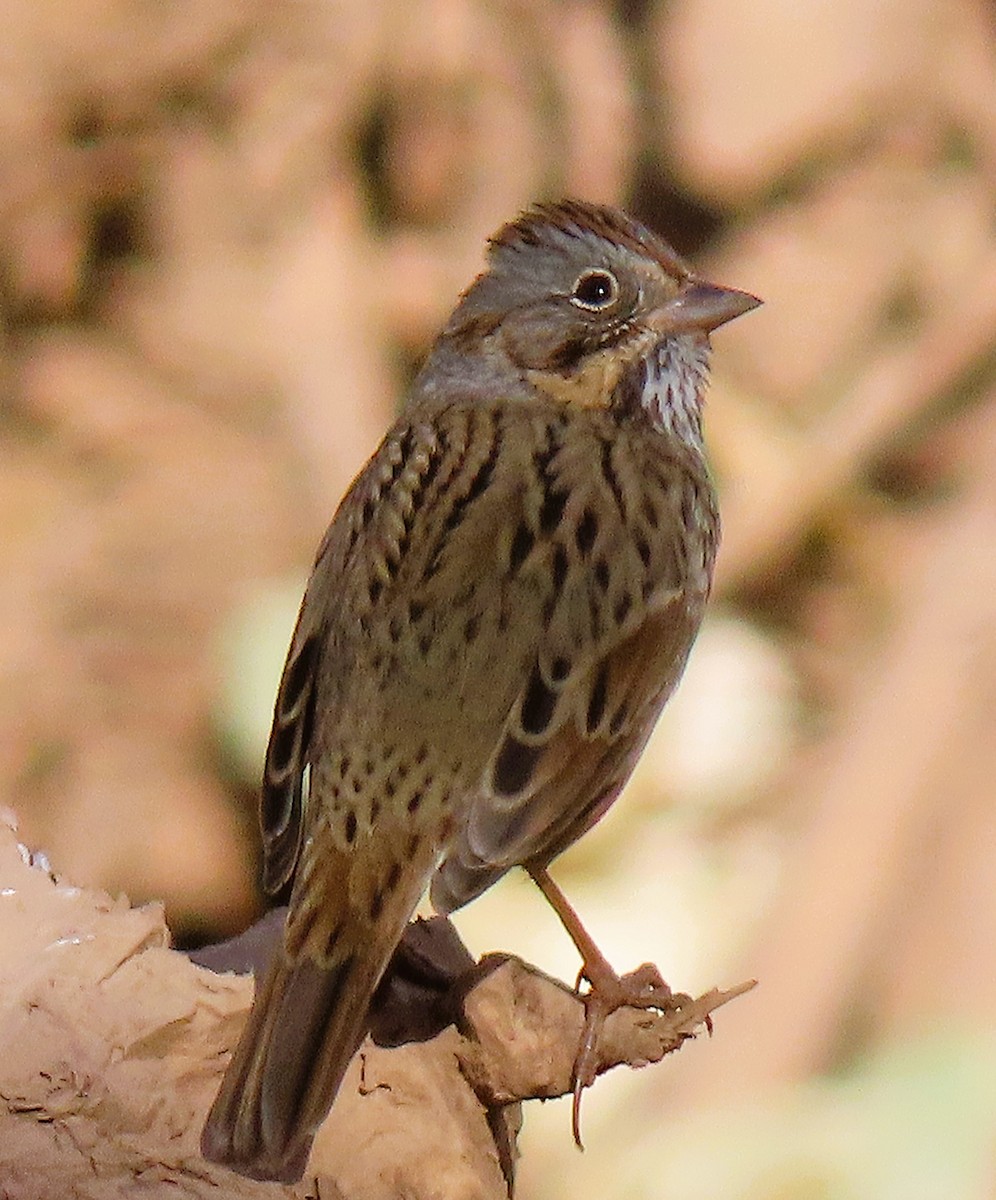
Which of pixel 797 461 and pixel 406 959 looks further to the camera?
pixel 797 461

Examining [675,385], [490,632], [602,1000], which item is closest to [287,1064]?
[602,1000]

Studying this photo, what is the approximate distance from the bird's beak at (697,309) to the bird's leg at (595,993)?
812mm

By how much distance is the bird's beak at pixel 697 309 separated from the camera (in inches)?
126

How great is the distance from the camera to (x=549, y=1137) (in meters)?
4.72

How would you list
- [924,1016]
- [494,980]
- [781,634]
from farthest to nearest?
[781,634], [924,1016], [494,980]

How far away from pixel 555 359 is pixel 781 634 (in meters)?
2.75

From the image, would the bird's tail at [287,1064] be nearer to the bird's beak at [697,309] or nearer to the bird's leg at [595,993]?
the bird's leg at [595,993]

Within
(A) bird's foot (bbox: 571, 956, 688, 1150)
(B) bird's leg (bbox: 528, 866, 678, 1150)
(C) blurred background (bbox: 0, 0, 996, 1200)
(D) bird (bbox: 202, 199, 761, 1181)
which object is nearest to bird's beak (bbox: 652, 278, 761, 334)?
(D) bird (bbox: 202, 199, 761, 1181)

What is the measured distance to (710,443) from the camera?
592 cm

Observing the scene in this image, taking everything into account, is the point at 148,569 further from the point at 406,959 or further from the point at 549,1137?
the point at 406,959

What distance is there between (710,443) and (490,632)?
10.6 ft

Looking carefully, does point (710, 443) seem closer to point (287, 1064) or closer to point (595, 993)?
point (595, 993)

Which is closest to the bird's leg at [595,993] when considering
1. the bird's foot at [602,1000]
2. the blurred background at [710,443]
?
the bird's foot at [602,1000]

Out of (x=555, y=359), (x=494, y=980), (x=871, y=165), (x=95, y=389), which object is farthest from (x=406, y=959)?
(x=871, y=165)
